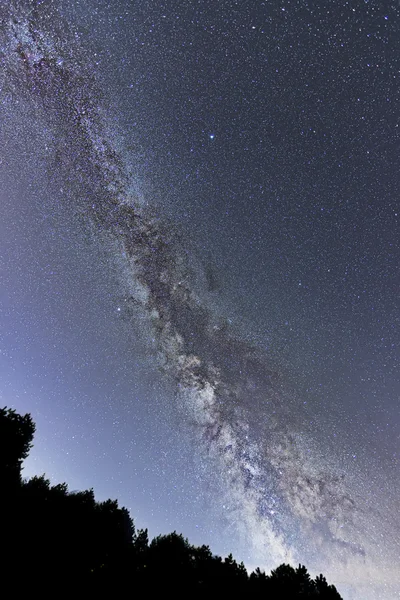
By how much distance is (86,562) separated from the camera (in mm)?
21438

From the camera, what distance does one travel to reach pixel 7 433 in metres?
26.0

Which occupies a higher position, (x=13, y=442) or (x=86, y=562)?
(x=13, y=442)

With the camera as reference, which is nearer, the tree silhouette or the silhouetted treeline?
the silhouetted treeline

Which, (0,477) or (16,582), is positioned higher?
(0,477)

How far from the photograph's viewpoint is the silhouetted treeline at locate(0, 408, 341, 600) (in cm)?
1859

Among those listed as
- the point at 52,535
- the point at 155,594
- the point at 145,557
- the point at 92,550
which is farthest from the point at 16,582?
the point at 145,557

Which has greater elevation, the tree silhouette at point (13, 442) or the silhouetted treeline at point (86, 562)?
the tree silhouette at point (13, 442)

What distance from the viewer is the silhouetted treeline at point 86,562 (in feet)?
61.0

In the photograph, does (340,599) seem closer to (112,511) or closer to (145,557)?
(145,557)

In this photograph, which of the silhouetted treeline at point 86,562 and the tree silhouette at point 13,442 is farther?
the tree silhouette at point 13,442

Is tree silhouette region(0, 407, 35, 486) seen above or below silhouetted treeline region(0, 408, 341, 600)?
above

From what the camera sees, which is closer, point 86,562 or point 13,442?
point 86,562

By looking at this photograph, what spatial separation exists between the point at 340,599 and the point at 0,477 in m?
26.0

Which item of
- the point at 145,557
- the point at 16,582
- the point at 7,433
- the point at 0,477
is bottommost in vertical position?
the point at 16,582
